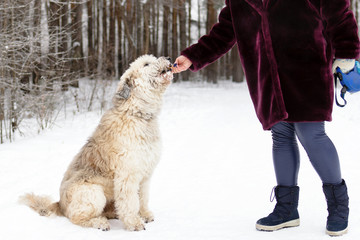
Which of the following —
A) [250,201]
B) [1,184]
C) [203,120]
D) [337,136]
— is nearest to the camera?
[250,201]

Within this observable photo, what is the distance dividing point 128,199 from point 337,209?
171 cm

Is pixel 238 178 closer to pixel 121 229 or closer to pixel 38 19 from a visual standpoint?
pixel 121 229

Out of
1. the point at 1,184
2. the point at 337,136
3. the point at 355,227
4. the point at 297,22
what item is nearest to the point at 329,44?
the point at 297,22

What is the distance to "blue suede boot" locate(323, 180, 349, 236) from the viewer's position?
2779 mm

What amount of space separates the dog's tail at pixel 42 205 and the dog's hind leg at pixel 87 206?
9.4 inches

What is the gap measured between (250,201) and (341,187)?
1.21m

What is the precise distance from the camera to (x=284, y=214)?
3.05m

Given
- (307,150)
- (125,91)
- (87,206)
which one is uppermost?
(125,91)

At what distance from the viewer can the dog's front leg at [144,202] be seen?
3.42 metres

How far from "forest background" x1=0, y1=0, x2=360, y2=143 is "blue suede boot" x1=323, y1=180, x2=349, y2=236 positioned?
20.6 feet

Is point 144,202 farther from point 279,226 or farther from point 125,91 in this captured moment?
point 279,226

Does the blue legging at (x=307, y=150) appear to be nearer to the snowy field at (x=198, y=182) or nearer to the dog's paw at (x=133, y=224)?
the snowy field at (x=198, y=182)

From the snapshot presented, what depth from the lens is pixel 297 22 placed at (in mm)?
2711

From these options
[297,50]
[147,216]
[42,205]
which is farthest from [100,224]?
[297,50]
